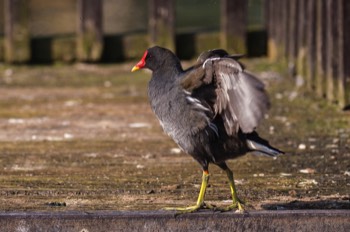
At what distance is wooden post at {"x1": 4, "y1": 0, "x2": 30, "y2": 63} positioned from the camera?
15.5 meters

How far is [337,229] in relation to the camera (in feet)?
21.4

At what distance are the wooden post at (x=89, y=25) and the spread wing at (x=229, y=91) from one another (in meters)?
8.57

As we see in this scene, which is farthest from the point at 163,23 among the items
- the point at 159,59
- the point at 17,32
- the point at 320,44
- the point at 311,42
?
the point at 159,59

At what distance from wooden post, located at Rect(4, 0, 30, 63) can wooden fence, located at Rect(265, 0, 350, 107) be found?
3167mm

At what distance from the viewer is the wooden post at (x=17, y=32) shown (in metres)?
15.5

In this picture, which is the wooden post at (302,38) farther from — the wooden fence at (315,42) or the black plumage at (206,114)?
the black plumage at (206,114)

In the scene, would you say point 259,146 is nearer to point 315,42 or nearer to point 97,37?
point 315,42

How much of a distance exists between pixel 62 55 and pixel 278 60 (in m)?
2.78

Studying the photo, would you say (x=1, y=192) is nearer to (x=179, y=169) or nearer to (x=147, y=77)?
(x=179, y=169)

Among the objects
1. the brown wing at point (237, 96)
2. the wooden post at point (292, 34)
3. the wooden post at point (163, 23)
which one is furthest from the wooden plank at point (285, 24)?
the brown wing at point (237, 96)

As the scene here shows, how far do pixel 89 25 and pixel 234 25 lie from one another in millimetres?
1835

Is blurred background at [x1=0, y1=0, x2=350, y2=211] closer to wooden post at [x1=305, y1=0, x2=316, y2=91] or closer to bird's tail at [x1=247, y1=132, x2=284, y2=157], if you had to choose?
wooden post at [x1=305, y1=0, x2=316, y2=91]

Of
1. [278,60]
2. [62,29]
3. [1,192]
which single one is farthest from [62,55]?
[1,192]

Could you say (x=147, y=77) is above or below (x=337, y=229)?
below
